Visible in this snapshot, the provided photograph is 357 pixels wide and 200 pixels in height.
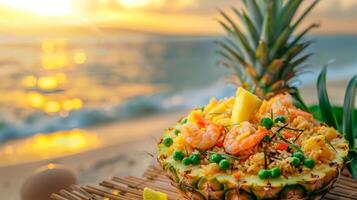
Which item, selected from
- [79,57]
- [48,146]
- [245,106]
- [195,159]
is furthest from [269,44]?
[79,57]

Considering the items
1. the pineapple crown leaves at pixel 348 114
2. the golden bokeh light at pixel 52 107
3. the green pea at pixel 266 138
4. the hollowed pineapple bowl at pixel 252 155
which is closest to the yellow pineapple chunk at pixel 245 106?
the hollowed pineapple bowl at pixel 252 155

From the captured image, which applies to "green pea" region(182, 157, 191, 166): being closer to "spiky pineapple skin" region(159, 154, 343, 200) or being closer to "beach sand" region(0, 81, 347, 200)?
"spiky pineapple skin" region(159, 154, 343, 200)

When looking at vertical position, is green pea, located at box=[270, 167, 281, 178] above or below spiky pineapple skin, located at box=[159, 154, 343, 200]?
above

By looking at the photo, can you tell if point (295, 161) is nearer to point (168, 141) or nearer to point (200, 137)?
point (200, 137)

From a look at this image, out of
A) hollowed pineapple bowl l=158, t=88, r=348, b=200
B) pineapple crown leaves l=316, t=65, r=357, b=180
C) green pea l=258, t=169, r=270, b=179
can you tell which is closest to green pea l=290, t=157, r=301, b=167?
hollowed pineapple bowl l=158, t=88, r=348, b=200

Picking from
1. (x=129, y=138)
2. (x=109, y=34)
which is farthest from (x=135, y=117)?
(x=109, y=34)

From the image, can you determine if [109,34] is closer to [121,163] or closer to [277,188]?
[121,163]
